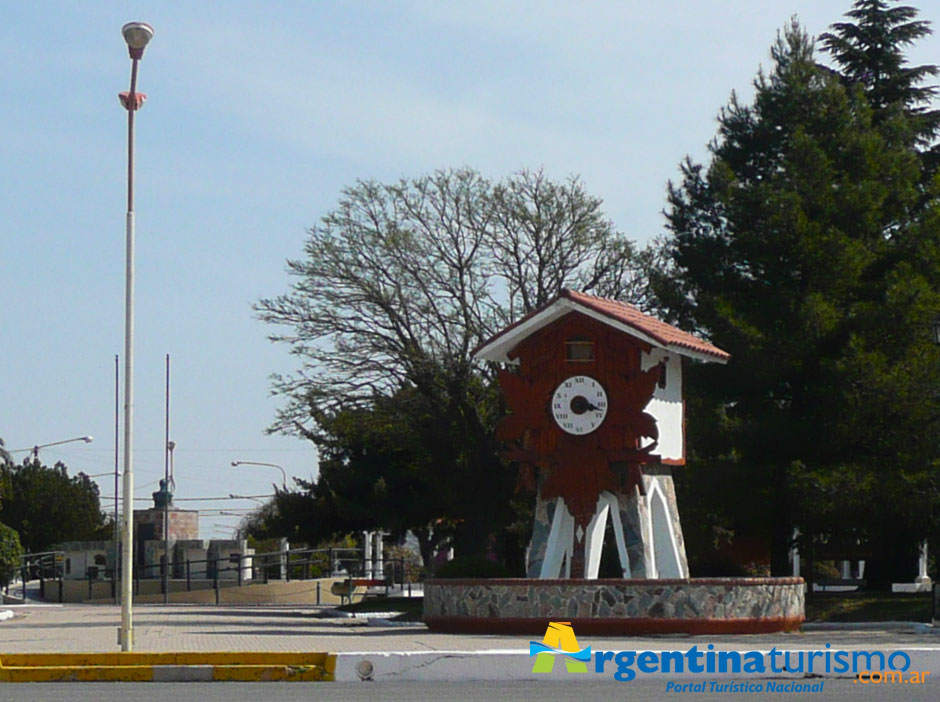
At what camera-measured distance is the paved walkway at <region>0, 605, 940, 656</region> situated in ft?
64.1

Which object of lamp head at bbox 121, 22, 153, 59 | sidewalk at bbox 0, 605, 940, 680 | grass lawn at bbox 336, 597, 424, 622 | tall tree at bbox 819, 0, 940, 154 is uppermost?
tall tree at bbox 819, 0, 940, 154

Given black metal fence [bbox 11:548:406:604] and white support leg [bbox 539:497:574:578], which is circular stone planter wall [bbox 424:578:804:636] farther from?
black metal fence [bbox 11:548:406:604]

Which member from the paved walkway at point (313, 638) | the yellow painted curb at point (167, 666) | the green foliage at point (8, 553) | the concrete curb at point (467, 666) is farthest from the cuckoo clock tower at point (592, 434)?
the green foliage at point (8, 553)

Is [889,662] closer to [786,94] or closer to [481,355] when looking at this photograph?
[481,355]

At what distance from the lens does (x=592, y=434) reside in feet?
82.5

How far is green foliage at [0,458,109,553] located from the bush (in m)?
56.4

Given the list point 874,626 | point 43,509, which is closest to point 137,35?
point 874,626

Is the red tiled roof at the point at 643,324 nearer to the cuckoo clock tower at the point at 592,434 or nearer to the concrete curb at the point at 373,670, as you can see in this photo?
the cuckoo clock tower at the point at 592,434

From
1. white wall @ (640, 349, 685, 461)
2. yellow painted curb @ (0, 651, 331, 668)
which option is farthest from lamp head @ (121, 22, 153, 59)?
white wall @ (640, 349, 685, 461)

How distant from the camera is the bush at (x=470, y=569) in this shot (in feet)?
86.6

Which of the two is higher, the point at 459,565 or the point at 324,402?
the point at 324,402

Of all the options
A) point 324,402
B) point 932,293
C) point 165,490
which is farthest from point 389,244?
point 165,490

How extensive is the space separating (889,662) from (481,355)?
11.4 m

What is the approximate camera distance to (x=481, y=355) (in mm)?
26594
